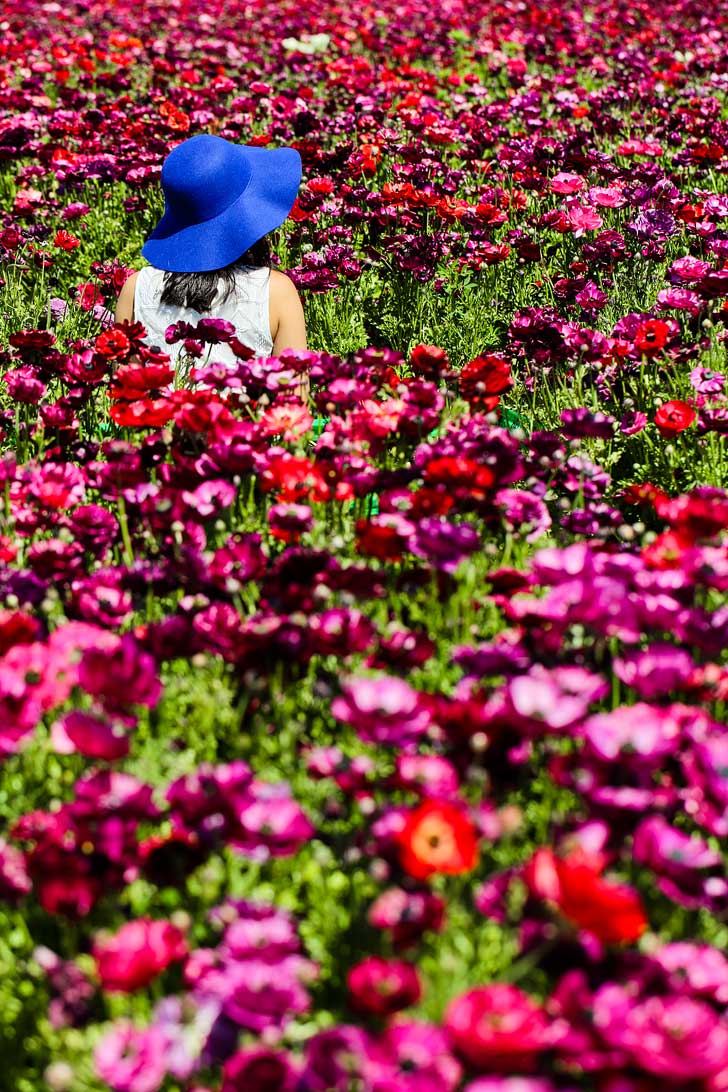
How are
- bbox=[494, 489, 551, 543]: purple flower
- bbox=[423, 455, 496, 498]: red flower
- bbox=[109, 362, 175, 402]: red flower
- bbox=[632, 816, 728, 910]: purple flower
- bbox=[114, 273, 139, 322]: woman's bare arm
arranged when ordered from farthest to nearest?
bbox=[114, 273, 139, 322]: woman's bare arm
bbox=[109, 362, 175, 402]: red flower
bbox=[494, 489, 551, 543]: purple flower
bbox=[423, 455, 496, 498]: red flower
bbox=[632, 816, 728, 910]: purple flower

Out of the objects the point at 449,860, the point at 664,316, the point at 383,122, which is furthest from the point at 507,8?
the point at 449,860

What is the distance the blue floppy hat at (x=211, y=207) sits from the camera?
12.1ft

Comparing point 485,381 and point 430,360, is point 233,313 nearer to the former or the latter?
point 430,360

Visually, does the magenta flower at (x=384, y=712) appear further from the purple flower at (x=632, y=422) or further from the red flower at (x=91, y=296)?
the red flower at (x=91, y=296)

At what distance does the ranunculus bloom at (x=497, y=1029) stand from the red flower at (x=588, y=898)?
124 millimetres

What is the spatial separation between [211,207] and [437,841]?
300 cm

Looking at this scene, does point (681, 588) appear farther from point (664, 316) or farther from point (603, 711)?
point (664, 316)

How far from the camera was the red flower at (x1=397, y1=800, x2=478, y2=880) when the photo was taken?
4.40 ft

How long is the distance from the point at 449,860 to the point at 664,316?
11.4 feet

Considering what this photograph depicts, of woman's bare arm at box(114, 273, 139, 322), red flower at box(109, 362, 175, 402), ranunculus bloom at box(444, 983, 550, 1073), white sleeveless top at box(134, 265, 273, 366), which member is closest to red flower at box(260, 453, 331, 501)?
red flower at box(109, 362, 175, 402)

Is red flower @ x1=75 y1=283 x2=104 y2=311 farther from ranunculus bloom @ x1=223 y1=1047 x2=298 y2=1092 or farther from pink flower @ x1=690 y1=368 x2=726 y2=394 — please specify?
ranunculus bloom @ x1=223 y1=1047 x2=298 y2=1092

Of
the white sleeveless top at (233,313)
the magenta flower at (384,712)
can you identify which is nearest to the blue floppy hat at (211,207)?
the white sleeveless top at (233,313)

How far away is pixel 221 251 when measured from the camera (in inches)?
146

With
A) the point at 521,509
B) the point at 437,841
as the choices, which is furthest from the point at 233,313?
the point at 437,841
